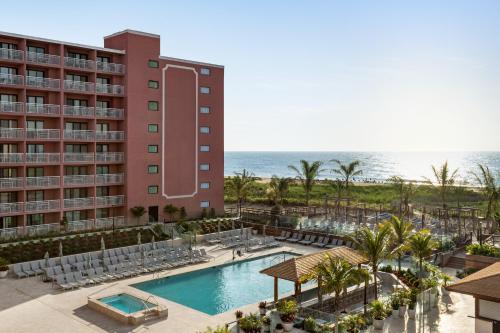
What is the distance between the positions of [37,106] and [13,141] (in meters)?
2.96

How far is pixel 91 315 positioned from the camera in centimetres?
2025

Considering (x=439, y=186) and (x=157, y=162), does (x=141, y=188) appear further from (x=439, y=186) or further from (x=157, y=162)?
(x=439, y=186)

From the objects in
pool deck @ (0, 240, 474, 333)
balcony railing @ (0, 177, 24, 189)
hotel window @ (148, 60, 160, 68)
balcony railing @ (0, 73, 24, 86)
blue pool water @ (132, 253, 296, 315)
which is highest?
hotel window @ (148, 60, 160, 68)

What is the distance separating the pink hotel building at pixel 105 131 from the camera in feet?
110

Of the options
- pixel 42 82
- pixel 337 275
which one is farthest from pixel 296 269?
pixel 42 82

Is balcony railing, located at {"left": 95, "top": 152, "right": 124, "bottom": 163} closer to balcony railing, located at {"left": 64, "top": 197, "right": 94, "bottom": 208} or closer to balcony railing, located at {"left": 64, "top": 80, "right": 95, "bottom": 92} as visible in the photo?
balcony railing, located at {"left": 64, "top": 197, "right": 94, "bottom": 208}

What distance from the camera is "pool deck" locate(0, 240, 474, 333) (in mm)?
18578

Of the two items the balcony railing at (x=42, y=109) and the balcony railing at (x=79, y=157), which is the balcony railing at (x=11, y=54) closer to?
the balcony railing at (x=42, y=109)

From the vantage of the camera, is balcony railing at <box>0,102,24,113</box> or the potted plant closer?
the potted plant

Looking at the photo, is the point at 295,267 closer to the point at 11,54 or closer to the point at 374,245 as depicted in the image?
the point at 374,245

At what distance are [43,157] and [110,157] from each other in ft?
17.5

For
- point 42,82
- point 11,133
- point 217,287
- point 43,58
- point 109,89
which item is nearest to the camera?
point 217,287

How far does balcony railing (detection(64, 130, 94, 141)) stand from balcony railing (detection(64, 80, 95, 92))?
10.5ft

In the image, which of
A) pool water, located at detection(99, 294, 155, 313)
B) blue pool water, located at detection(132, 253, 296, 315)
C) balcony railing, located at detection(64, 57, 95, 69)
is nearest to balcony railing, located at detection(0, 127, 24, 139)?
balcony railing, located at detection(64, 57, 95, 69)
